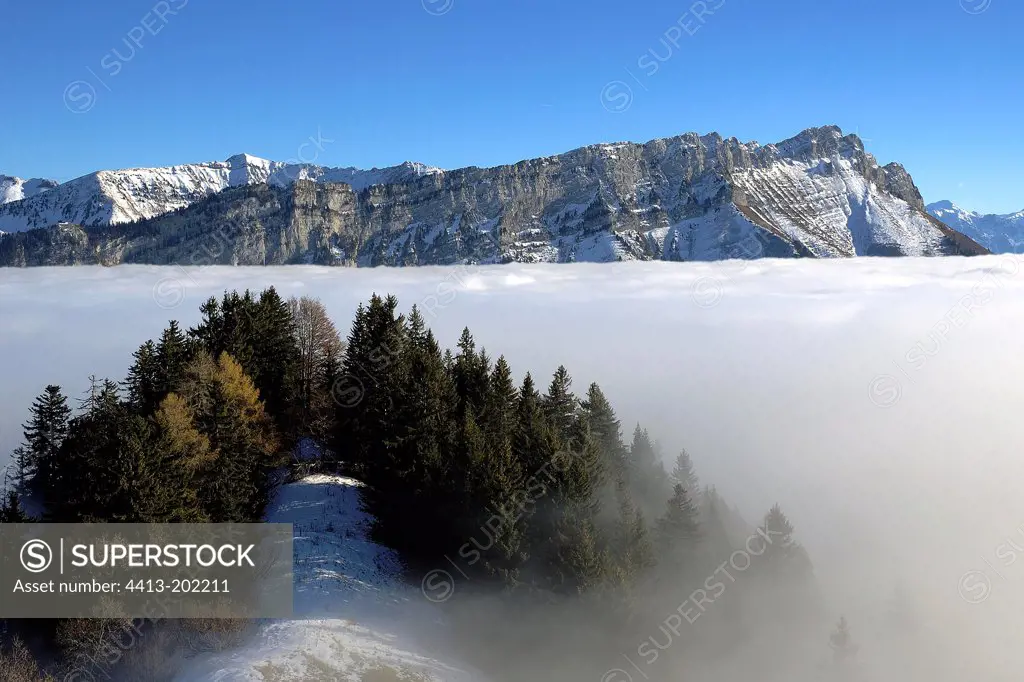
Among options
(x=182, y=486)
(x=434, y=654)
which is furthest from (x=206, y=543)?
(x=434, y=654)

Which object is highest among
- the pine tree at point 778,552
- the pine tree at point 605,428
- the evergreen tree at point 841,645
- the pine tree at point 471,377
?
the pine tree at point 471,377

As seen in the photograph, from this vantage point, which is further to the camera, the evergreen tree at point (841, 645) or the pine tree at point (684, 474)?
the pine tree at point (684, 474)

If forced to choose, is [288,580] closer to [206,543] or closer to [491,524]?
[206,543]

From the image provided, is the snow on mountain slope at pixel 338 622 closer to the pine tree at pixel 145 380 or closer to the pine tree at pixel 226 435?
the pine tree at pixel 226 435

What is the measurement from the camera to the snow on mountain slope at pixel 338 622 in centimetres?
3494

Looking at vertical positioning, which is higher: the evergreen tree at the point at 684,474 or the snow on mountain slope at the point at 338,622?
the evergreen tree at the point at 684,474

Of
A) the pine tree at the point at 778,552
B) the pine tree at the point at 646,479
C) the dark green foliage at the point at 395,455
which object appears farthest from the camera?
the pine tree at the point at 778,552

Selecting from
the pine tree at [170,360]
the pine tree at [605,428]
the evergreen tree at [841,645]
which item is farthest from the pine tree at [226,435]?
the evergreen tree at [841,645]

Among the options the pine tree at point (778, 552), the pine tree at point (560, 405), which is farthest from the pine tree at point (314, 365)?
the pine tree at point (778, 552)

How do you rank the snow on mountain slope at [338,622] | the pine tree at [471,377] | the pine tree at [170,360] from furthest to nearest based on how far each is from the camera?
1. the pine tree at [471,377]
2. the pine tree at [170,360]
3. the snow on mountain slope at [338,622]

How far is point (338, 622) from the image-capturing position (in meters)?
40.2

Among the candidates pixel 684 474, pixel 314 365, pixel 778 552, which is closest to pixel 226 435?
pixel 314 365

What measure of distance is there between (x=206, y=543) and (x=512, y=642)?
19.8 metres

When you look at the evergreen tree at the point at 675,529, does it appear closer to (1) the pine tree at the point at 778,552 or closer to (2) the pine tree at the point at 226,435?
(1) the pine tree at the point at 778,552
